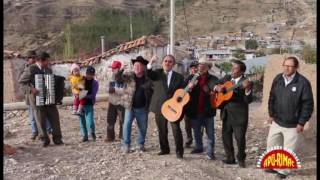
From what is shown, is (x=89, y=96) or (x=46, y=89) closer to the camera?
(x=46, y=89)

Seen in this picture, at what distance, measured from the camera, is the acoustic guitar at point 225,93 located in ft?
22.8

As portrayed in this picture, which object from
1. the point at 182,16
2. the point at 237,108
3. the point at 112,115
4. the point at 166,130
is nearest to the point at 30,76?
the point at 112,115

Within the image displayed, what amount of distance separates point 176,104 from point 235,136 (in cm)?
91

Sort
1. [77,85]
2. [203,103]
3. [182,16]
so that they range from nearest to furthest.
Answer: [203,103], [77,85], [182,16]

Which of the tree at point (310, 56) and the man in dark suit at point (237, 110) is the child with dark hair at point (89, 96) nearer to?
the man in dark suit at point (237, 110)

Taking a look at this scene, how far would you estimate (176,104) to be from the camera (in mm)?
7383

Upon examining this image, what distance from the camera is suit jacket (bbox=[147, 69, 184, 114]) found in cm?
751

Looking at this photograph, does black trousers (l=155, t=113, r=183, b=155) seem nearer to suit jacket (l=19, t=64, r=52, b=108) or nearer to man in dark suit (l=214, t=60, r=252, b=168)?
man in dark suit (l=214, t=60, r=252, b=168)

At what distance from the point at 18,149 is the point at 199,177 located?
3.14 metres

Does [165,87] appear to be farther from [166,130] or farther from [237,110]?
[237,110]

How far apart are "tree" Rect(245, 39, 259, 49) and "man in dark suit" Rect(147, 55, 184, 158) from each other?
30913 millimetres

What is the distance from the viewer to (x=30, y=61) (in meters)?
8.88

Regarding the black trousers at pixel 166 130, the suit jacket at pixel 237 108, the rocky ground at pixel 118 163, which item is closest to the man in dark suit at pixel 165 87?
the black trousers at pixel 166 130

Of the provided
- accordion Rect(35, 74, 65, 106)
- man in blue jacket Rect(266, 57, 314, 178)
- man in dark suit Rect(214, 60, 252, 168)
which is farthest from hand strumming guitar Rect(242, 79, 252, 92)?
accordion Rect(35, 74, 65, 106)
